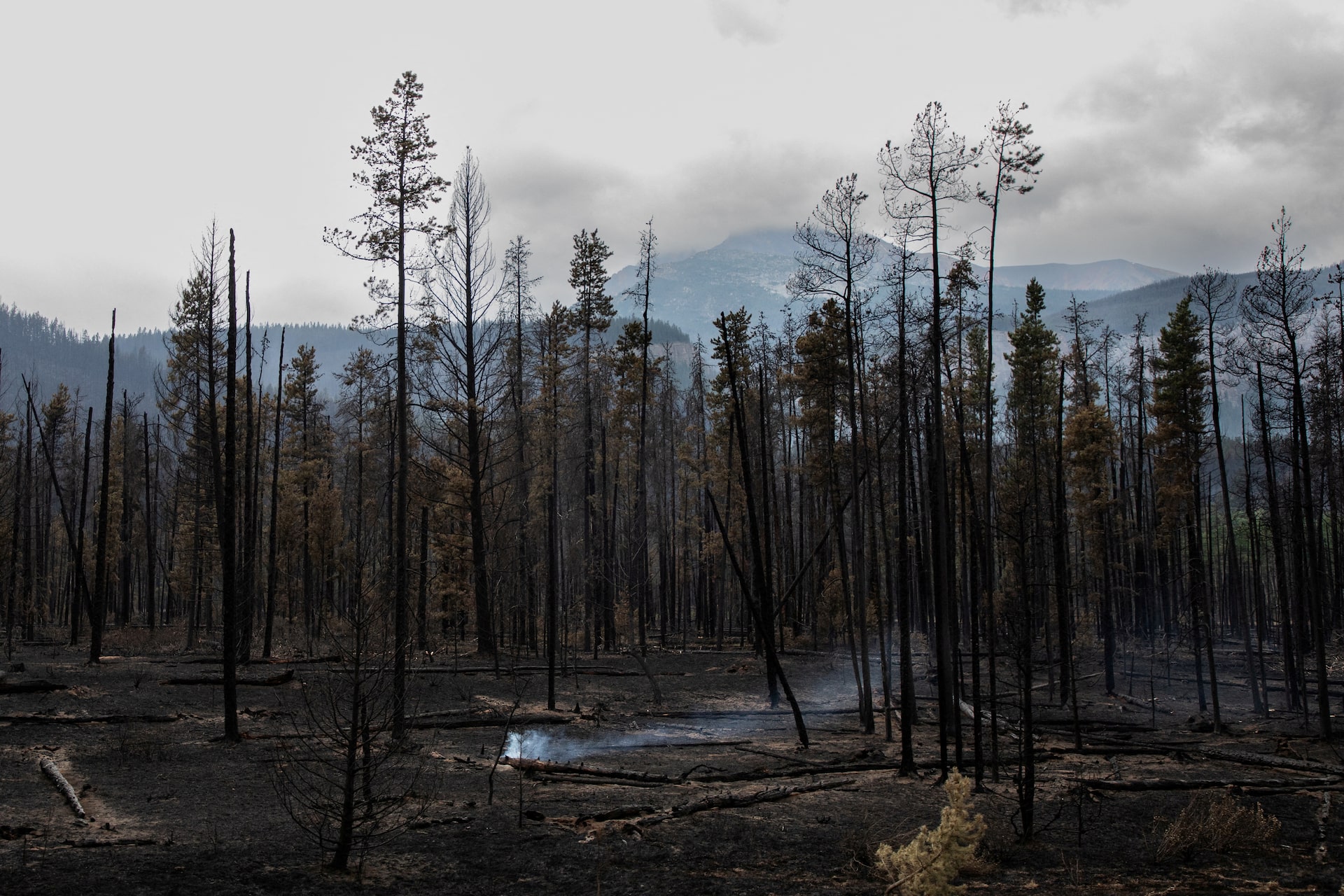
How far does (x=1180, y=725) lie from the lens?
23.3 m

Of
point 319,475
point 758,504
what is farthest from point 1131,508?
point 319,475

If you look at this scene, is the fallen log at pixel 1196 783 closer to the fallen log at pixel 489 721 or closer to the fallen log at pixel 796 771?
the fallen log at pixel 796 771

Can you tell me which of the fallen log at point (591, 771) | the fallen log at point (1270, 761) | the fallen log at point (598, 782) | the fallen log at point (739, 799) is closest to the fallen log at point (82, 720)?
the fallen log at point (591, 771)

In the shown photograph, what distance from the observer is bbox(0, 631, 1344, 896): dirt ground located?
8359 mm

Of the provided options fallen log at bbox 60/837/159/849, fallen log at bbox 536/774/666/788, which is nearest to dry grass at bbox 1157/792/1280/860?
fallen log at bbox 536/774/666/788

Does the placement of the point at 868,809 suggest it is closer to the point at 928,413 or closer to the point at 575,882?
the point at 575,882

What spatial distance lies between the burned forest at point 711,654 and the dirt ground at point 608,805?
85mm

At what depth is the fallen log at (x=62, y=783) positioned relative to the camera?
945 centimetres

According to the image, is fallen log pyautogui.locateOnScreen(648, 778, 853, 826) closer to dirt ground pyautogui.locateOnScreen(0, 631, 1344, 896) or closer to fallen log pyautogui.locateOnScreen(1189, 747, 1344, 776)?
dirt ground pyautogui.locateOnScreen(0, 631, 1344, 896)

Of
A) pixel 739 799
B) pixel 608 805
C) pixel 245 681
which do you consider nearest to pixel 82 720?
pixel 245 681

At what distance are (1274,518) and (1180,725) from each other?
6.54 m

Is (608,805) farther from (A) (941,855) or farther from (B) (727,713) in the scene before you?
(B) (727,713)

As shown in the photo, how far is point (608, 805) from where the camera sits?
37.7ft

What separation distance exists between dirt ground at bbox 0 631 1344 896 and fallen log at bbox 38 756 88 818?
123 mm
